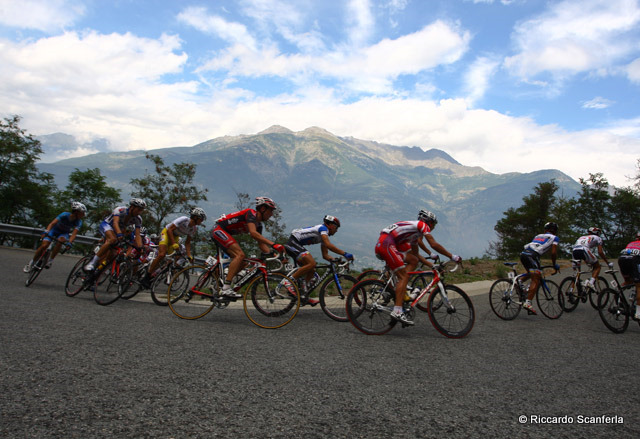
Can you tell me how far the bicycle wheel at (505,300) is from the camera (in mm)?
8117

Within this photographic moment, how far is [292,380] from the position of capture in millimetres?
3713

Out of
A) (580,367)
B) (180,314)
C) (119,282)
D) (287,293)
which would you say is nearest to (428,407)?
(580,367)

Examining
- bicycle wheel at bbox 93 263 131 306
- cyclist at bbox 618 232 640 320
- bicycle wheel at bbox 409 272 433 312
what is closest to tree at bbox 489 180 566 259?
cyclist at bbox 618 232 640 320

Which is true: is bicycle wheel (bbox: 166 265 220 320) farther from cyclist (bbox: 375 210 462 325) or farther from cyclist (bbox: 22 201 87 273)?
cyclist (bbox: 22 201 87 273)

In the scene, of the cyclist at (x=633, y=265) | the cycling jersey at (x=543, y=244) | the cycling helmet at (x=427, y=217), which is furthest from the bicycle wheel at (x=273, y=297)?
the cyclist at (x=633, y=265)

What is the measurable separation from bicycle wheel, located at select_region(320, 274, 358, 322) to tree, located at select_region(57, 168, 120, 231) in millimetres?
34902

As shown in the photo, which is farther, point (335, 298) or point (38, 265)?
point (38, 265)

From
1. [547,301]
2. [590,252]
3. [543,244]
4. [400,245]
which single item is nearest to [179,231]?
[400,245]

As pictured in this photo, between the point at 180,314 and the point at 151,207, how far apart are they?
30552 millimetres

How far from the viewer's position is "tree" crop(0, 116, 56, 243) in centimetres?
3158

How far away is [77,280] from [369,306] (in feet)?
20.2

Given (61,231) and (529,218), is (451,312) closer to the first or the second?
(61,231)

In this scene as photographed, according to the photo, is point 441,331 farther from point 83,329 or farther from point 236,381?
point 83,329

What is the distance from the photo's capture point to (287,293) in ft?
21.3
